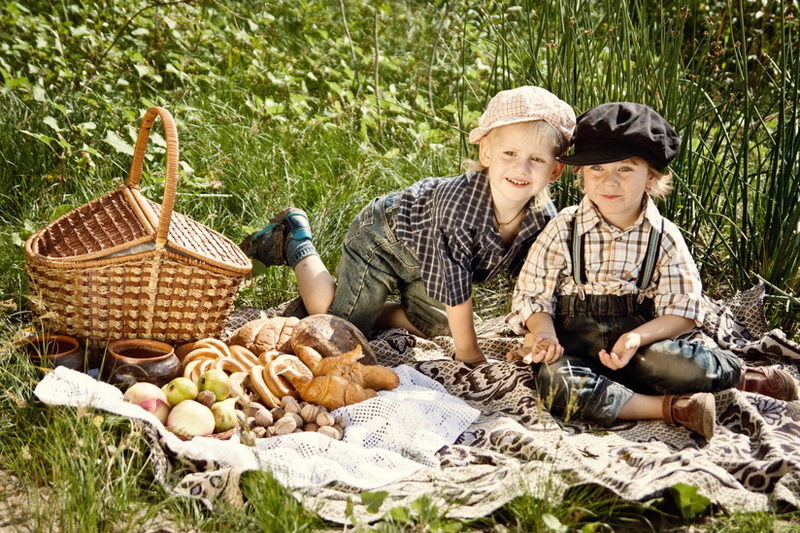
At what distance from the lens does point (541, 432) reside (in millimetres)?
2531

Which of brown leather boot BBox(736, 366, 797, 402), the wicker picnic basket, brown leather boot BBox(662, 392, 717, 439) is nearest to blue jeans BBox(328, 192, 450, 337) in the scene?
the wicker picnic basket

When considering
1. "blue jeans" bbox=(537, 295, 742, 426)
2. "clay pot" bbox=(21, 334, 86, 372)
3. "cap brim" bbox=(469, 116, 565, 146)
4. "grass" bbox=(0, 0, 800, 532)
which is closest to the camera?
"grass" bbox=(0, 0, 800, 532)

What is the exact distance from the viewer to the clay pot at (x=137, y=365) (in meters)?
2.56

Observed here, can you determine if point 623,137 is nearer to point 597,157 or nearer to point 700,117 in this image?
point 597,157

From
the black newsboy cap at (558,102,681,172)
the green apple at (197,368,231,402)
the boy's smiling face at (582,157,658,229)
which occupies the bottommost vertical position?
the green apple at (197,368,231,402)

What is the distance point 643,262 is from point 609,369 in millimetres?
410

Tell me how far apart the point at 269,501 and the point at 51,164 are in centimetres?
274

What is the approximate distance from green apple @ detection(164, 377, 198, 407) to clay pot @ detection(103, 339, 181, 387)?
0.14 metres

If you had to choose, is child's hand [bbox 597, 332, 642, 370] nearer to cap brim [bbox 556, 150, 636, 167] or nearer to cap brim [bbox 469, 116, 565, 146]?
cap brim [bbox 556, 150, 636, 167]

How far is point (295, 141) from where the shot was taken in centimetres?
445

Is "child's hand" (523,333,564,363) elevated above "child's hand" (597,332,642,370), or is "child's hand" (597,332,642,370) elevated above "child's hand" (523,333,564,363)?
"child's hand" (597,332,642,370)

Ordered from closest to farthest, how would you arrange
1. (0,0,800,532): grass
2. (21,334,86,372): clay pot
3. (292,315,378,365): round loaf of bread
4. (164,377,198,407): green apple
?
1. (0,0,800,532): grass
2. (164,377,198,407): green apple
3. (21,334,86,372): clay pot
4. (292,315,378,365): round loaf of bread

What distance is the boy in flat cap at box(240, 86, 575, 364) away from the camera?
2.81 m

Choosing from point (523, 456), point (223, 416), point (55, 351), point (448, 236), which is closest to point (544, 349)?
point (523, 456)
